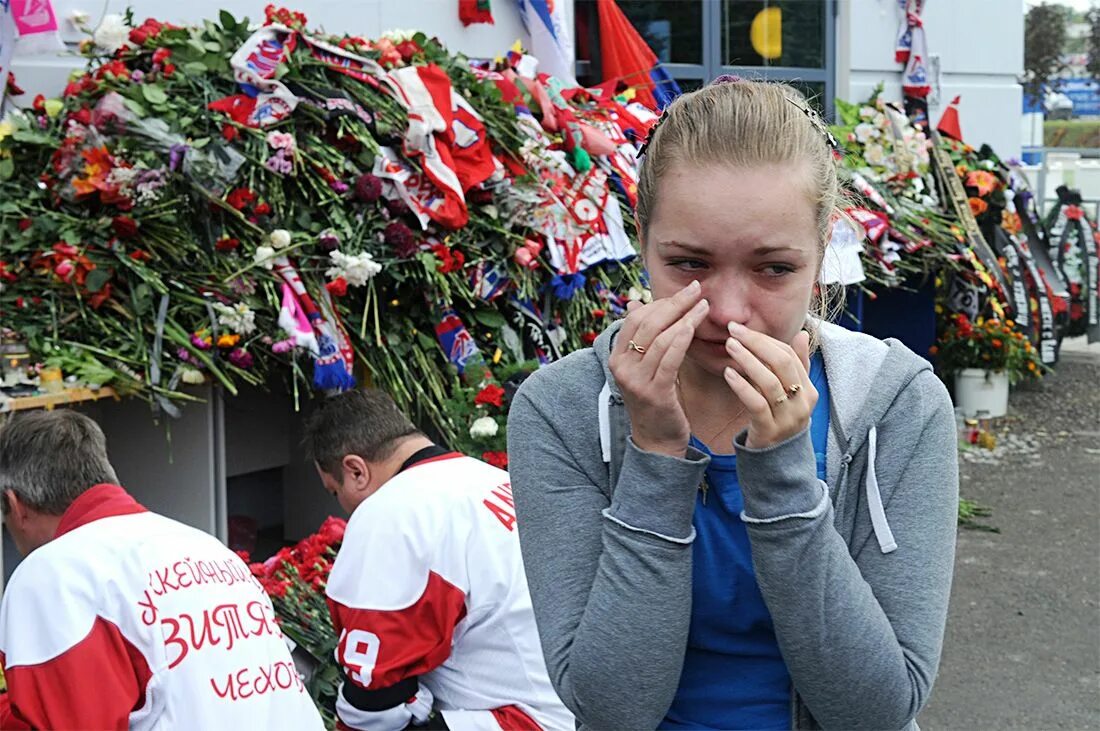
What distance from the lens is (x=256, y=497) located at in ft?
23.0

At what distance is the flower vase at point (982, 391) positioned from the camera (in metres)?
10.8

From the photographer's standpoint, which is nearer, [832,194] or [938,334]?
[832,194]

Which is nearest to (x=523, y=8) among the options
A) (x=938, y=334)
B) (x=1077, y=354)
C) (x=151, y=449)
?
(x=151, y=449)

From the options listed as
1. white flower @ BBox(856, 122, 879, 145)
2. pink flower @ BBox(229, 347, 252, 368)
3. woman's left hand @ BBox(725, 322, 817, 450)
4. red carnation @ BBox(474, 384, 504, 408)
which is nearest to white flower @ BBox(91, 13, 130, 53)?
pink flower @ BBox(229, 347, 252, 368)

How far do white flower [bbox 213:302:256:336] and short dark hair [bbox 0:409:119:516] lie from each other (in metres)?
1.38

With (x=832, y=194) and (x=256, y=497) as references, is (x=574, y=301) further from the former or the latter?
(x=832, y=194)

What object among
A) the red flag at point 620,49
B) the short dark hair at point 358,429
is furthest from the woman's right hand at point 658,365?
the red flag at point 620,49

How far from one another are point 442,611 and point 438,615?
0.02m

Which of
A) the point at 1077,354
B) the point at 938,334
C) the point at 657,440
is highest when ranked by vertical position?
the point at 657,440

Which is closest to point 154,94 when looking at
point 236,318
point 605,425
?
point 236,318

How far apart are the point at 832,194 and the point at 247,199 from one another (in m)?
3.81

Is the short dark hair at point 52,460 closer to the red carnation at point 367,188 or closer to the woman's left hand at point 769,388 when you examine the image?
the red carnation at point 367,188

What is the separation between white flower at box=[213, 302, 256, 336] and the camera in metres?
5.00

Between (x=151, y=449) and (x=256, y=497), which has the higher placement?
(x=151, y=449)
